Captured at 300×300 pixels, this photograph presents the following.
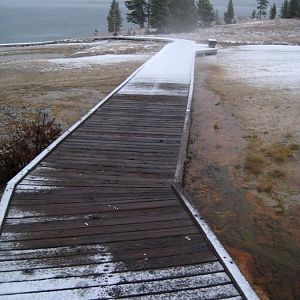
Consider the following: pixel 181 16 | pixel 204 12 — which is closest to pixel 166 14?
pixel 181 16

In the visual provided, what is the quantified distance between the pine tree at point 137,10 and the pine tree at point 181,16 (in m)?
7.32

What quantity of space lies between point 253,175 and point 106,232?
13.2ft

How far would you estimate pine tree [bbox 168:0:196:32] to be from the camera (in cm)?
5666

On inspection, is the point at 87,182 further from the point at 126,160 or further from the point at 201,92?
the point at 201,92

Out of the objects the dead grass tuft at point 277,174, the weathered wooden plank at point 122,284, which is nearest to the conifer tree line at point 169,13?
the dead grass tuft at point 277,174

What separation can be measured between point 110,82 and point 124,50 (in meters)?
14.9

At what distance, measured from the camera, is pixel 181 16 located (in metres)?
57.3

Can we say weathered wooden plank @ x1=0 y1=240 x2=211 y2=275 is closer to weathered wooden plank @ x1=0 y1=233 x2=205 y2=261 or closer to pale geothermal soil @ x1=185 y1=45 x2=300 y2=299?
weathered wooden plank @ x1=0 y1=233 x2=205 y2=261

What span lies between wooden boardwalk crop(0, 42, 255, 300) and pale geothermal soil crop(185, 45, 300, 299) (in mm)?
896

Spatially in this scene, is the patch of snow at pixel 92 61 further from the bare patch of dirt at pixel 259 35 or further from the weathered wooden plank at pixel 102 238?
the weathered wooden plank at pixel 102 238

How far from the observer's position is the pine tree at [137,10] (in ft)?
206

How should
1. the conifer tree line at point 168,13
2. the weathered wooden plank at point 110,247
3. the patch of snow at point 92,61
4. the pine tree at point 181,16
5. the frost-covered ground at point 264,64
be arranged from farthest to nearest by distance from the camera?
the pine tree at point 181,16, the conifer tree line at point 168,13, the patch of snow at point 92,61, the frost-covered ground at point 264,64, the weathered wooden plank at point 110,247

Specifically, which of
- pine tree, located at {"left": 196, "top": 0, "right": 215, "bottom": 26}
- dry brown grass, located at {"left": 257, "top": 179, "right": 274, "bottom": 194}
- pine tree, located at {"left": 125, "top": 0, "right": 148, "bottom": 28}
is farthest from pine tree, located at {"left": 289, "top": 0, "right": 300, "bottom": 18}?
dry brown grass, located at {"left": 257, "top": 179, "right": 274, "bottom": 194}

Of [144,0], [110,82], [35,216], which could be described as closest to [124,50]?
[110,82]
